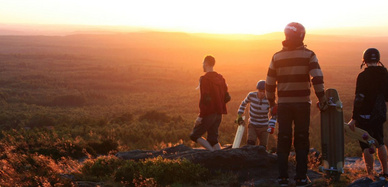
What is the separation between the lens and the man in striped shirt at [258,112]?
7938 mm

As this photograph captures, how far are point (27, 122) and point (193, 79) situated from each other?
3850 cm

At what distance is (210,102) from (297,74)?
2.39 meters

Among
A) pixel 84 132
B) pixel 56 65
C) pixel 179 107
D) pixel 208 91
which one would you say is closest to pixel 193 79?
pixel 179 107

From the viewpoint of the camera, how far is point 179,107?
111ft

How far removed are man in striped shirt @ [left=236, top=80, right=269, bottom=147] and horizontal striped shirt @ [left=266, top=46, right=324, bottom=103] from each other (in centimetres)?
234

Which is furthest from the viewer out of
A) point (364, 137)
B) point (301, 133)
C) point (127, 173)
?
point (127, 173)

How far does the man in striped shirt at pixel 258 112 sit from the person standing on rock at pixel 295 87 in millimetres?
2247

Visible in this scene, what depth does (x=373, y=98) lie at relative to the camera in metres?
6.00

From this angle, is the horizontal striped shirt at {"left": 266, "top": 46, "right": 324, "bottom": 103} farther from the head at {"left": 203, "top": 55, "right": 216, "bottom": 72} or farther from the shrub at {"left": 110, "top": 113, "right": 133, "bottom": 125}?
the shrub at {"left": 110, "top": 113, "right": 133, "bottom": 125}

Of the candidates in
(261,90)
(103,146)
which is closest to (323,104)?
(261,90)

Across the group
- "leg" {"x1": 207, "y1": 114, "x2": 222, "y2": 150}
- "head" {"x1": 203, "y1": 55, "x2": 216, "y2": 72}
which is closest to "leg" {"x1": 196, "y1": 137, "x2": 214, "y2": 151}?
"leg" {"x1": 207, "y1": 114, "x2": 222, "y2": 150}

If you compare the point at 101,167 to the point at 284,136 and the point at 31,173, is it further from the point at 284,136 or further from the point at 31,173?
the point at 284,136

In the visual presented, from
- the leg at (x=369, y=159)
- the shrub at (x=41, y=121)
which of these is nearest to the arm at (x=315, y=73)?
the leg at (x=369, y=159)

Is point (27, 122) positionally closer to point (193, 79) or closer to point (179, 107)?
point (179, 107)
